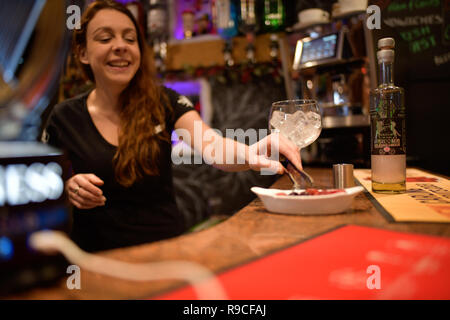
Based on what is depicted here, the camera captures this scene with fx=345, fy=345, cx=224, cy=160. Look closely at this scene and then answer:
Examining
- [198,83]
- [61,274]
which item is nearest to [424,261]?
[61,274]

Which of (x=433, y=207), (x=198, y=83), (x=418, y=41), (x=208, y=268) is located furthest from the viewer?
(x=198, y=83)

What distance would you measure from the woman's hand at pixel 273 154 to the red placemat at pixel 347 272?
1.36 feet

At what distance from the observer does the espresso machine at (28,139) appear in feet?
7.45

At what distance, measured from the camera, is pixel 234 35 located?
3.34 metres

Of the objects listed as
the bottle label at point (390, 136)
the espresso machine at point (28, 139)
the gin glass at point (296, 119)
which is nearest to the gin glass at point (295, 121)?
the gin glass at point (296, 119)

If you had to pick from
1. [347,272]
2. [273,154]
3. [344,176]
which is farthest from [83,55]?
[347,272]

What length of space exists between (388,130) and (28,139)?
A: 281 cm

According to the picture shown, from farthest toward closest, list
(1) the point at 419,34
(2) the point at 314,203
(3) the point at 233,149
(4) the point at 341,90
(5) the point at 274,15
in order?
1. (5) the point at 274,15
2. (1) the point at 419,34
3. (4) the point at 341,90
4. (3) the point at 233,149
5. (2) the point at 314,203

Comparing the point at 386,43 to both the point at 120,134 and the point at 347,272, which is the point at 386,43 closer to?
the point at 347,272

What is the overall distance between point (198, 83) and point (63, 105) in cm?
222

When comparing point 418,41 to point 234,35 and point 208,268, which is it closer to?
point 234,35

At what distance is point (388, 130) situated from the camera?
985mm
